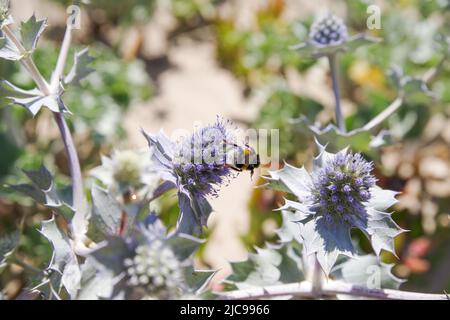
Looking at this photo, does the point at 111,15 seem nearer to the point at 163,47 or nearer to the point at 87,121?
the point at 163,47

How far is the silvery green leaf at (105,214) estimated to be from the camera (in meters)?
1.03

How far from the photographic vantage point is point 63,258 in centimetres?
102

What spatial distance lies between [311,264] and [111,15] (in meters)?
2.30

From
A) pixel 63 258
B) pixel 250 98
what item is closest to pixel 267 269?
pixel 63 258

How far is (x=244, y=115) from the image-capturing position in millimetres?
2971

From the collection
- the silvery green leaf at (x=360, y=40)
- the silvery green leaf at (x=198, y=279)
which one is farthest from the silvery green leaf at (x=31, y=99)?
the silvery green leaf at (x=360, y=40)

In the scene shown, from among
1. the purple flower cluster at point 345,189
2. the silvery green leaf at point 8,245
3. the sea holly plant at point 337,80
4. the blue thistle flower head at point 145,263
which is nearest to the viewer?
the blue thistle flower head at point 145,263

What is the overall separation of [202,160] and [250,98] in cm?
203

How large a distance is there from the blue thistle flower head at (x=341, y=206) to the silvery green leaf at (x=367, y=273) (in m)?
0.18

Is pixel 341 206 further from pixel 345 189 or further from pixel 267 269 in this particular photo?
pixel 267 269

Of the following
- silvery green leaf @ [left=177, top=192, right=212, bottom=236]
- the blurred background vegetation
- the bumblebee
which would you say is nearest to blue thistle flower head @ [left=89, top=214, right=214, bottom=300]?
silvery green leaf @ [left=177, top=192, right=212, bottom=236]

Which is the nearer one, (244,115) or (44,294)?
(44,294)

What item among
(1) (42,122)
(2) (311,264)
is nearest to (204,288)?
(2) (311,264)

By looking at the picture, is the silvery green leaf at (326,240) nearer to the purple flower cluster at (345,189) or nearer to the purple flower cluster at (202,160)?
the purple flower cluster at (345,189)
